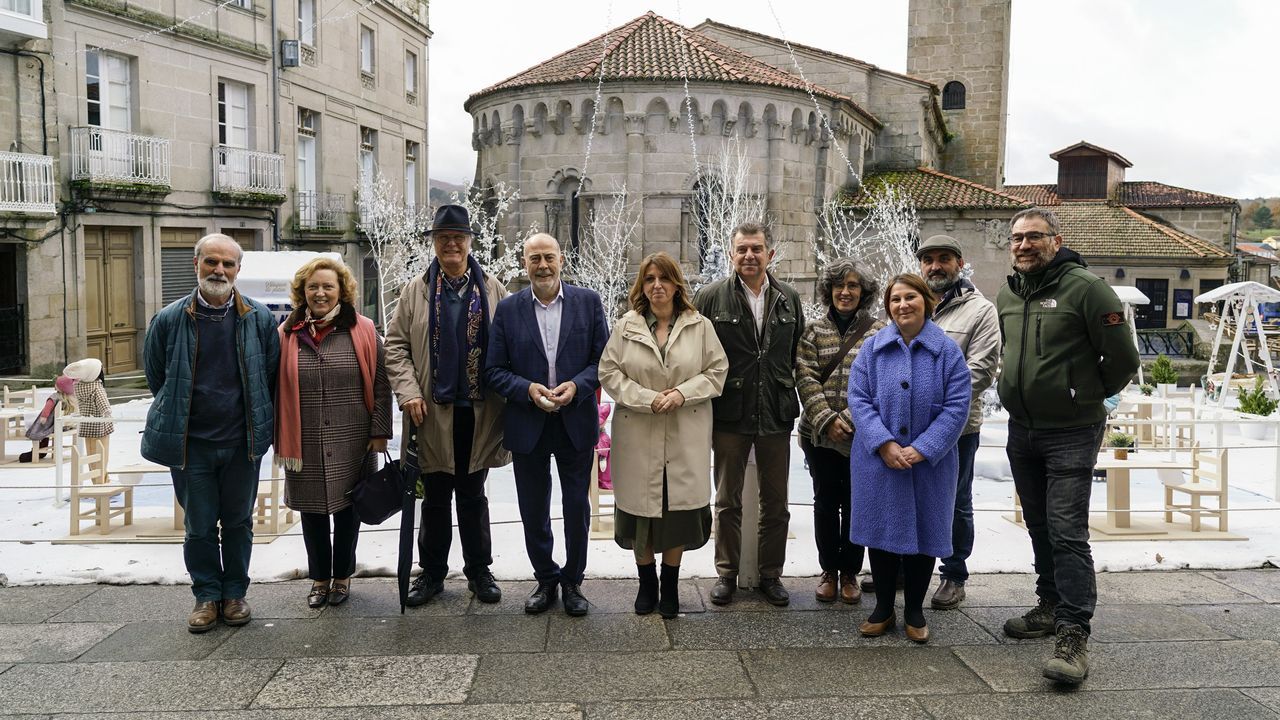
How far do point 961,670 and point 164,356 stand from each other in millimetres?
3786

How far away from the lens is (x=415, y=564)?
5.31 metres

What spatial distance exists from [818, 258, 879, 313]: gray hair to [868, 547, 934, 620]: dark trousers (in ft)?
3.97

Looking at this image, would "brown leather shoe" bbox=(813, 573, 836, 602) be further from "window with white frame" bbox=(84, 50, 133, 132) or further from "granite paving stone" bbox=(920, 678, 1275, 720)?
"window with white frame" bbox=(84, 50, 133, 132)

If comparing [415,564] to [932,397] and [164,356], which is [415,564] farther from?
[932,397]

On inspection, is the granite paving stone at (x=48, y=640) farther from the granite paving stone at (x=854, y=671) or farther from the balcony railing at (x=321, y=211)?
the balcony railing at (x=321, y=211)

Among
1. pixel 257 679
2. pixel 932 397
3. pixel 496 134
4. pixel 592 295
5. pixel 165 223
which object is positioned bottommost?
pixel 257 679

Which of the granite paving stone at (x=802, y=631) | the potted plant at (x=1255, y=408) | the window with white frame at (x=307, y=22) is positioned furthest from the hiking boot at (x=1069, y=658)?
the window with white frame at (x=307, y=22)

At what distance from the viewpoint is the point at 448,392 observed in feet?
15.5

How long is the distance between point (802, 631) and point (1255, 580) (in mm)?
2642

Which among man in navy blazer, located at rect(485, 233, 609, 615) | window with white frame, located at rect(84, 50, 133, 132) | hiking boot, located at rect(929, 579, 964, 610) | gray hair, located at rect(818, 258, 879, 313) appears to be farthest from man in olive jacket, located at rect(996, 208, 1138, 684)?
window with white frame, located at rect(84, 50, 133, 132)

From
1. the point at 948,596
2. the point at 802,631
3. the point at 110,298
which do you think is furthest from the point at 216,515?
the point at 110,298

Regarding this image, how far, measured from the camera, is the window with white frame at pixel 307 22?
22594 millimetres

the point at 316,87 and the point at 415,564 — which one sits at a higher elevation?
the point at 316,87

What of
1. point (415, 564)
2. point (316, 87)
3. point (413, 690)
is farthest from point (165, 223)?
point (413, 690)
